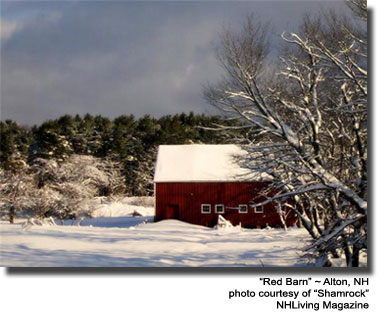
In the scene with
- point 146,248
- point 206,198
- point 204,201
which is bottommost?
point 146,248

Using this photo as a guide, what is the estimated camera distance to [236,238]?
21.4 m

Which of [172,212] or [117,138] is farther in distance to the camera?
[117,138]

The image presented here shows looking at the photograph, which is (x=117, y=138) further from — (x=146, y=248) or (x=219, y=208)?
(x=146, y=248)

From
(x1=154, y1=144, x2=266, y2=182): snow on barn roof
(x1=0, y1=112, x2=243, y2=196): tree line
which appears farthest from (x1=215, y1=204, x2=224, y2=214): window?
(x1=0, y1=112, x2=243, y2=196): tree line

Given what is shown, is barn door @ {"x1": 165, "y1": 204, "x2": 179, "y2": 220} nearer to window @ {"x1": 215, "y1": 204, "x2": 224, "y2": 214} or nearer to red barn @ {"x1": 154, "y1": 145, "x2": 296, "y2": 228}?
red barn @ {"x1": 154, "y1": 145, "x2": 296, "y2": 228}

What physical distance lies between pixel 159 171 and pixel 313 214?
63.7 ft

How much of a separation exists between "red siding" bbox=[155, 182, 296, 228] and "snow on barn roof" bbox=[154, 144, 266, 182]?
0.47 m

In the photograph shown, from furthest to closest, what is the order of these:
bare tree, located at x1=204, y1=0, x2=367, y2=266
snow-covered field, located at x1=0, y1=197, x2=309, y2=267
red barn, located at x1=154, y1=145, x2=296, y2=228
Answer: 1. red barn, located at x1=154, y1=145, x2=296, y2=228
2. snow-covered field, located at x1=0, y1=197, x2=309, y2=267
3. bare tree, located at x1=204, y1=0, x2=367, y2=266

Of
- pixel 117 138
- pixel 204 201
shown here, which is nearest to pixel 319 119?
pixel 204 201

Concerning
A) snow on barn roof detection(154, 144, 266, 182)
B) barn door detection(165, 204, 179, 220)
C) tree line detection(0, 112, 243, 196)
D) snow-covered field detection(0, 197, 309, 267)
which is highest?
tree line detection(0, 112, 243, 196)

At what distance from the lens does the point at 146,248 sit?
16.8 m

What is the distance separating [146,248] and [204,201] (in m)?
13.3

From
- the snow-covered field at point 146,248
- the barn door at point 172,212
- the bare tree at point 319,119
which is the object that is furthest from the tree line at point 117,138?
the bare tree at point 319,119

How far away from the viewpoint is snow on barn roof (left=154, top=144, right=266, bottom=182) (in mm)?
30188
